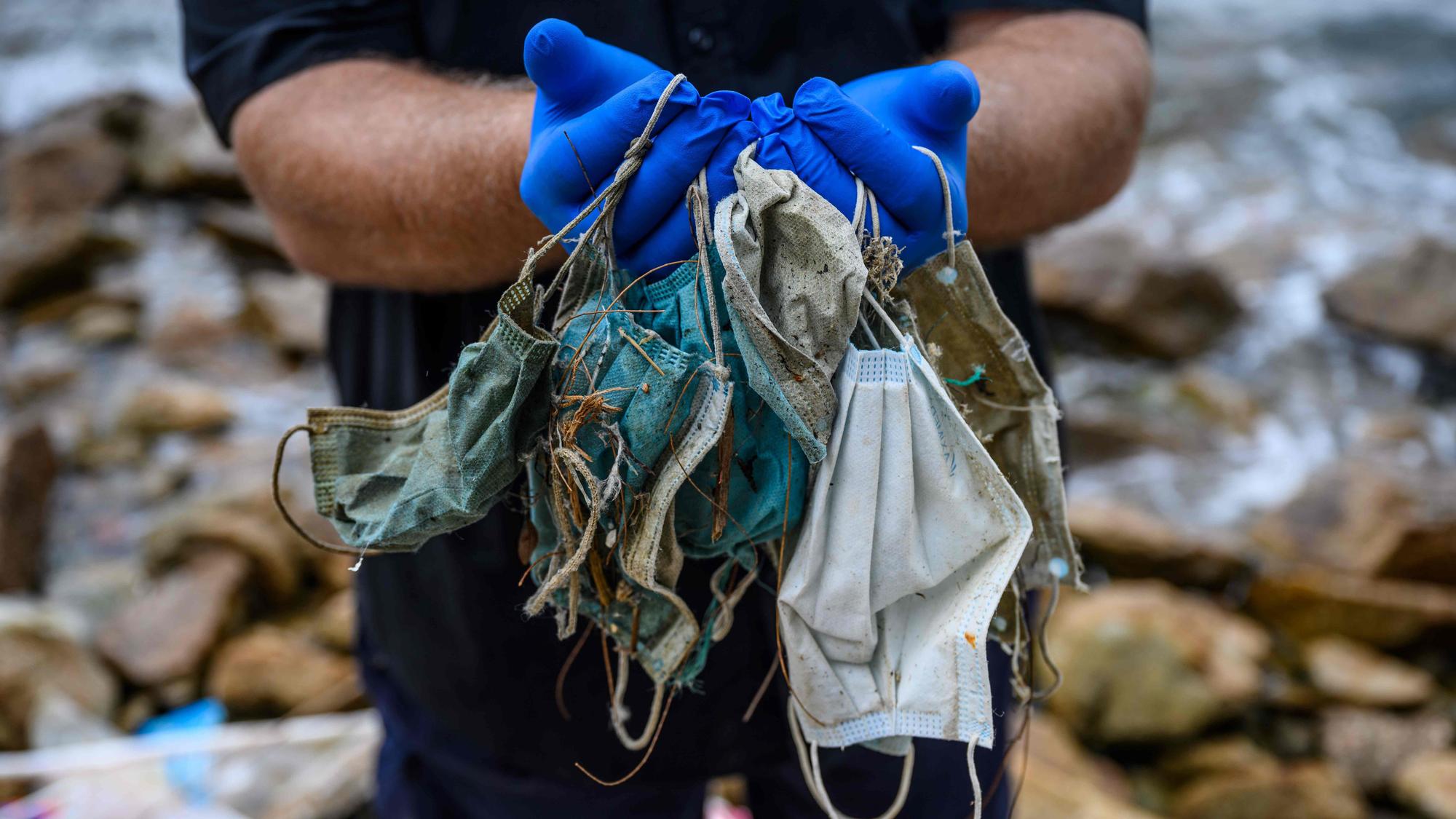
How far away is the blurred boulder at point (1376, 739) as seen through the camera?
2.90 meters

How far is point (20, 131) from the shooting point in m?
8.52

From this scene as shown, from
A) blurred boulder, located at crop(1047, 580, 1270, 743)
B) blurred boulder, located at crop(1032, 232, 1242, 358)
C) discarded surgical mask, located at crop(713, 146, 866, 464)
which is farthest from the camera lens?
blurred boulder, located at crop(1032, 232, 1242, 358)

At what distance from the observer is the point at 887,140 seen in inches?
35.5

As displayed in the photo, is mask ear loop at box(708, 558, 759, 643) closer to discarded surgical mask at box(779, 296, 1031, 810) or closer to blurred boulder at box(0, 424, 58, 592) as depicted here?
discarded surgical mask at box(779, 296, 1031, 810)

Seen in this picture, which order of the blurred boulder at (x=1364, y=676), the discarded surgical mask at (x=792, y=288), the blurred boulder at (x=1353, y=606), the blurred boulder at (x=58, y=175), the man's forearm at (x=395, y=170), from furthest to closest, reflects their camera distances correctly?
the blurred boulder at (x=58, y=175) → the blurred boulder at (x=1353, y=606) → the blurred boulder at (x=1364, y=676) → the man's forearm at (x=395, y=170) → the discarded surgical mask at (x=792, y=288)

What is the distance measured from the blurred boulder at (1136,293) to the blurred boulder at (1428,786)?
3213mm

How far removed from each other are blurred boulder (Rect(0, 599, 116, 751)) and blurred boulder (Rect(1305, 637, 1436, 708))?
368cm

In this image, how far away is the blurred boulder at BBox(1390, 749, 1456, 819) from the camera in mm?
2666

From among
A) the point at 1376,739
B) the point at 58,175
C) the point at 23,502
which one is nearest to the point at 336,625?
the point at 23,502

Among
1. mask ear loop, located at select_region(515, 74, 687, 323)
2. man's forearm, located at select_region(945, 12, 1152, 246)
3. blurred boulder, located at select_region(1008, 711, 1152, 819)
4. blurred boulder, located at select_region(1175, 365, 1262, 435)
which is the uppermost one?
mask ear loop, located at select_region(515, 74, 687, 323)

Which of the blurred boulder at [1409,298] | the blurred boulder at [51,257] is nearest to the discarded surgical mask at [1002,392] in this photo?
the blurred boulder at [1409,298]

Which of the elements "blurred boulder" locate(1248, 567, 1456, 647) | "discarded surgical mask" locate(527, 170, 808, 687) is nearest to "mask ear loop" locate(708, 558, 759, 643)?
"discarded surgical mask" locate(527, 170, 808, 687)

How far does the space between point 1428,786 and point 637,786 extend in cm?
247

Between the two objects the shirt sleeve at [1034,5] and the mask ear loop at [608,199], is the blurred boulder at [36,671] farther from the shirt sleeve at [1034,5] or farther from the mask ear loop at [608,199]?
the shirt sleeve at [1034,5]
